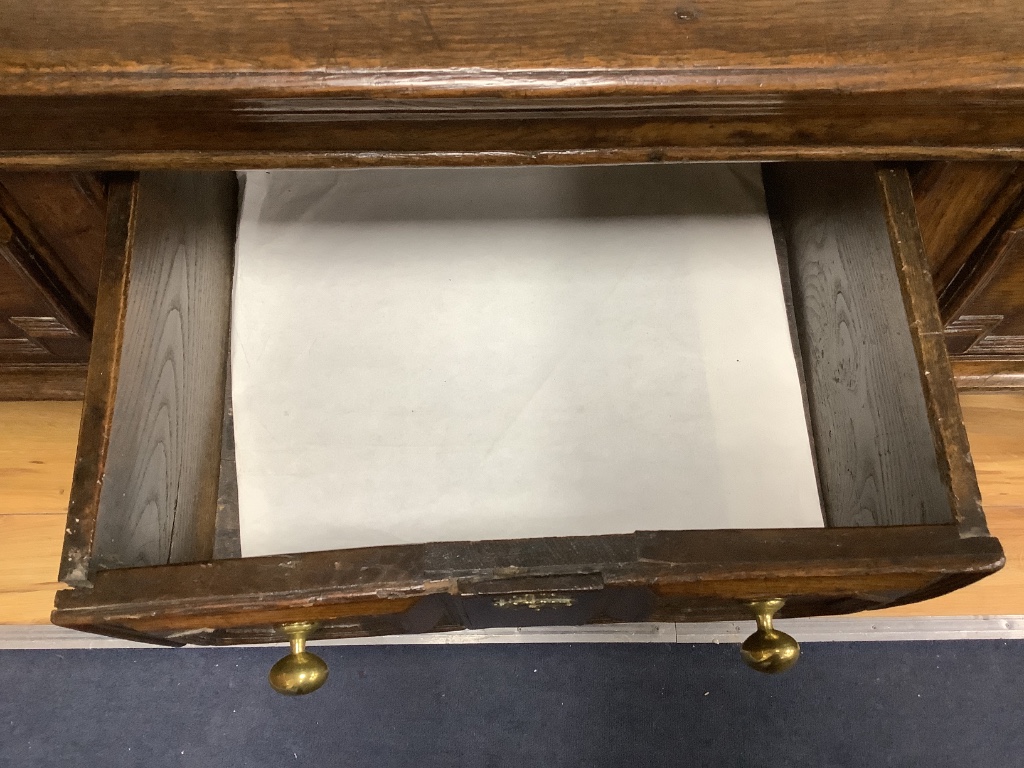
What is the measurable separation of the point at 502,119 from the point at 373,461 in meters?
0.35

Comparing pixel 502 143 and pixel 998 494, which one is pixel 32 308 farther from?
pixel 998 494

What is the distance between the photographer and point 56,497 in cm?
87

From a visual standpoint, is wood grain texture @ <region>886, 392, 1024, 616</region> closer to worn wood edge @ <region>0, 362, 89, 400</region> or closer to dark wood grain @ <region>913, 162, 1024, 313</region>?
dark wood grain @ <region>913, 162, 1024, 313</region>

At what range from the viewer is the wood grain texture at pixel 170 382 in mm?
534

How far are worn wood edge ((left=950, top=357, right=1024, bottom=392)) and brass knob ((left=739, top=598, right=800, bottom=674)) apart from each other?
476 millimetres

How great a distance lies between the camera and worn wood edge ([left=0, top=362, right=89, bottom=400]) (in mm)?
853

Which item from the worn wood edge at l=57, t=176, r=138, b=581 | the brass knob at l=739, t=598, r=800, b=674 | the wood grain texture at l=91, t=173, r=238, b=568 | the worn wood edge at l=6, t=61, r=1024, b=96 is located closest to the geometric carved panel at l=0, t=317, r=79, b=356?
the wood grain texture at l=91, t=173, r=238, b=568

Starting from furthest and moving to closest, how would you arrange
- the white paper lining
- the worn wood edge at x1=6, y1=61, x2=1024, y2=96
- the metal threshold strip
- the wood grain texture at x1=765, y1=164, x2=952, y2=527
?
the metal threshold strip, the white paper lining, the wood grain texture at x1=765, y1=164, x2=952, y2=527, the worn wood edge at x1=6, y1=61, x2=1024, y2=96

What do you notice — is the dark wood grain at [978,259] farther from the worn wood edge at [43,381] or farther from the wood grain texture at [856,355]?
the worn wood edge at [43,381]

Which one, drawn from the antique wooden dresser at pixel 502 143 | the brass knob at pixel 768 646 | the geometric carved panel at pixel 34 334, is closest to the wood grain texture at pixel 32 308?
the geometric carved panel at pixel 34 334

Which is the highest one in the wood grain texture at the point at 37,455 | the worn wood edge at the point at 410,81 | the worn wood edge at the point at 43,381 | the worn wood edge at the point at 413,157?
the worn wood edge at the point at 43,381

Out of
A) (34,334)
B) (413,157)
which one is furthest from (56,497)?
(413,157)

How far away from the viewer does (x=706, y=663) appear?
2.72 feet

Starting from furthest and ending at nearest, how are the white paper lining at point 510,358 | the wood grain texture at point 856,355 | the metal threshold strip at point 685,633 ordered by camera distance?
the metal threshold strip at point 685,633 → the white paper lining at point 510,358 → the wood grain texture at point 856,355
